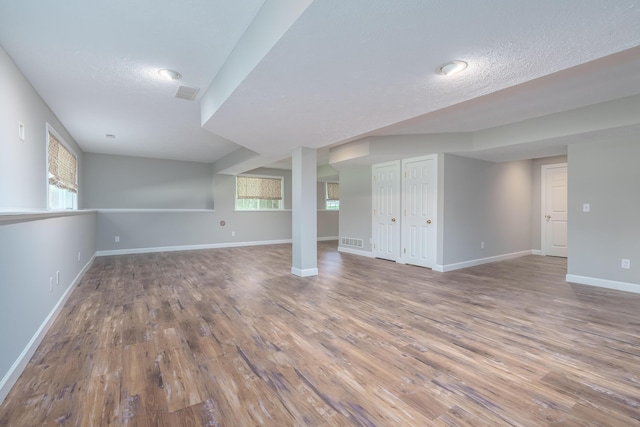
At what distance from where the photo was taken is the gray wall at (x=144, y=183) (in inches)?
264

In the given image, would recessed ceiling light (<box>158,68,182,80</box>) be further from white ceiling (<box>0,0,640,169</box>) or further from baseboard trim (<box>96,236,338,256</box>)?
baseboard trim (<box>96,236,338,256</box>)

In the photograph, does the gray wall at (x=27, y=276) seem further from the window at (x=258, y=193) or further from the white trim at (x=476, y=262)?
the white trim at (x=476, y=262)

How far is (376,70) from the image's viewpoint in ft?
6.98

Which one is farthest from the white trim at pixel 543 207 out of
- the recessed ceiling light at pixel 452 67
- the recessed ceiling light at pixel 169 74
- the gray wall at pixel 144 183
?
the gray wall at pixel 144 183

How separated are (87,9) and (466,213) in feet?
18.5

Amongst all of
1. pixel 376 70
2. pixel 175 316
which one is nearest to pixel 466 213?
pixel 376 70

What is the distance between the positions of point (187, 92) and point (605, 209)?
5.60 meters

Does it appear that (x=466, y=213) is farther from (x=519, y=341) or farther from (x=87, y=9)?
(x=87, y=9)

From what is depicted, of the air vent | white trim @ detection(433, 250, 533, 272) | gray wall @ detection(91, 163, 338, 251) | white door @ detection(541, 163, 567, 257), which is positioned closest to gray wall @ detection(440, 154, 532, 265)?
white trim @ detection(433, 250, 533, 272)

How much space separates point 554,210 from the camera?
6.59 m

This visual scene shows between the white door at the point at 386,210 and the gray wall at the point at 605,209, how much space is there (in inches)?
105

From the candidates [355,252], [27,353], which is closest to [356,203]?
[355,252]

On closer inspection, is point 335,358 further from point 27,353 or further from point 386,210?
→ point 386,210

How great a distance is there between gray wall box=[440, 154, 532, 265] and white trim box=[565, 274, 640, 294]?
152 cm
